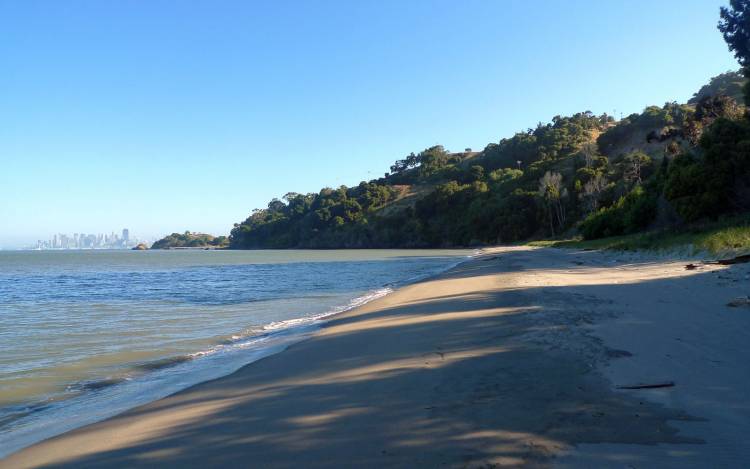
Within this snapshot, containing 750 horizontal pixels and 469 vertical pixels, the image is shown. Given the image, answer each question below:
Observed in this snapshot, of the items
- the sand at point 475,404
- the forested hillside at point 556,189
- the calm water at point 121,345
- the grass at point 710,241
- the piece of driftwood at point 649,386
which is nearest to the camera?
the sand at point 475,404

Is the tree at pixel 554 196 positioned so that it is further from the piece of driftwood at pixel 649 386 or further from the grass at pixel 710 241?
the piece of driftwood at pixel 649 386

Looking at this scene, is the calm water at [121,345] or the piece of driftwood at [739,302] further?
the piece of driftwood at [739,302]

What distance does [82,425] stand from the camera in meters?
5.21

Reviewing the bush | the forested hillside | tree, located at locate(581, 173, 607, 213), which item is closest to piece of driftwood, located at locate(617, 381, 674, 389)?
the forested hillside

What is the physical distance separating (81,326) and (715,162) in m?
32.0

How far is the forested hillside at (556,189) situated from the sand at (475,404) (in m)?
23.7

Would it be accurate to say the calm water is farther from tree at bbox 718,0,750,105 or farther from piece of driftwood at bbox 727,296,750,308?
tree at bbox 718,0,750,105

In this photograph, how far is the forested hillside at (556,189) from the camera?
27.2m

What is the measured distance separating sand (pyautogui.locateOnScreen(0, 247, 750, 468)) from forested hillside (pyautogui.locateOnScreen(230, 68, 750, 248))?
23.7m

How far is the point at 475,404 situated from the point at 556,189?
7061 cm

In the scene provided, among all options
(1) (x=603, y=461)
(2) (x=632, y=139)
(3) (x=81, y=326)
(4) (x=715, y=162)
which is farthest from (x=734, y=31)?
(2) (x=632, y=139)

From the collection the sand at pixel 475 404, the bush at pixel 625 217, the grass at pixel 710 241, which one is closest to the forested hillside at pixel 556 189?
the bush at pixel 625 217

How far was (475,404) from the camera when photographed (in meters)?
4.32

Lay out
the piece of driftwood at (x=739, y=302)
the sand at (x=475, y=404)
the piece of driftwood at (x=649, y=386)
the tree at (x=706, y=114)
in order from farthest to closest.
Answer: the tree at (x=706, y=114), the piece of driftwood at (x=739, y=302), the piece of driftwood at (x=649, y=386), the sand at (x=475, y=404)
